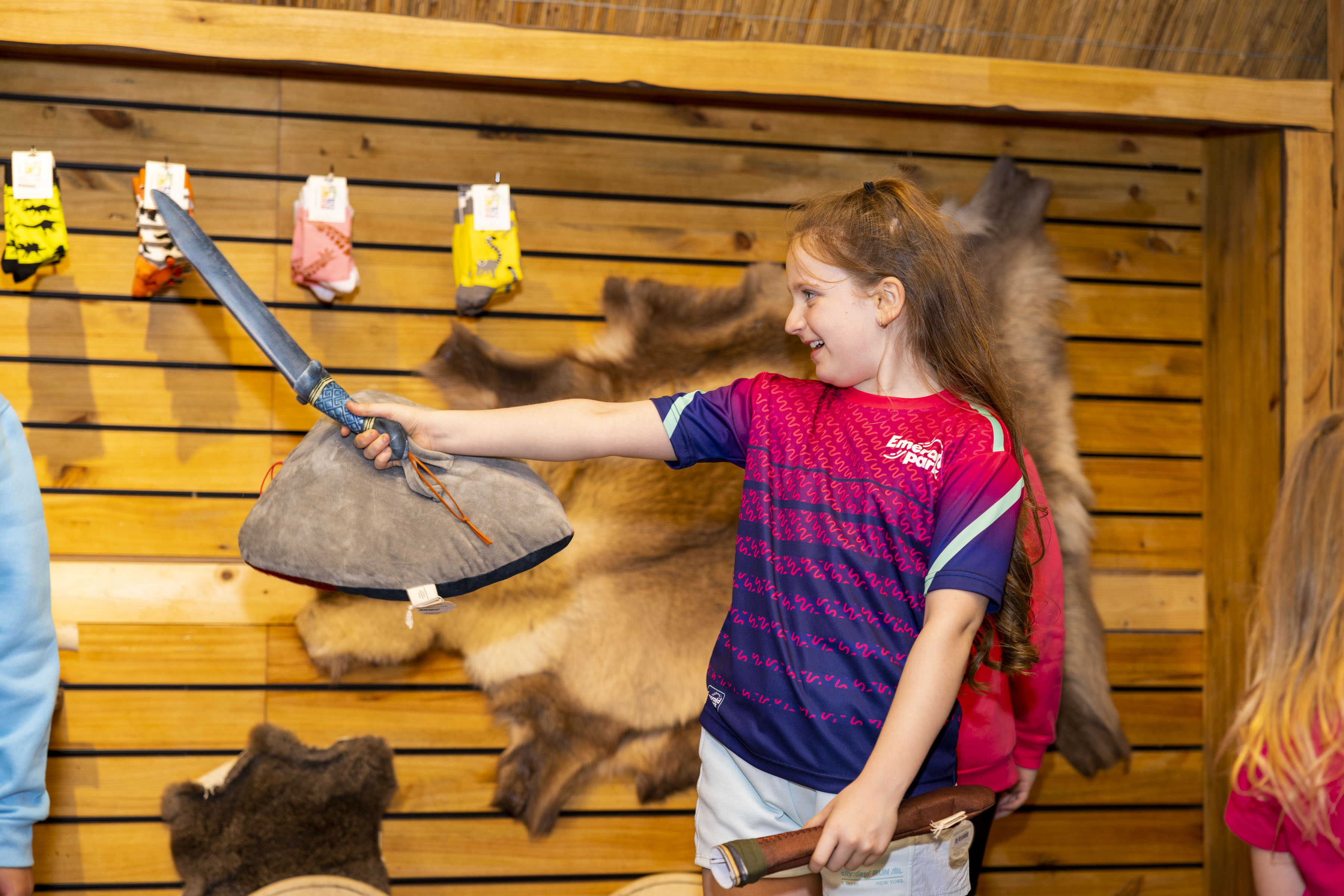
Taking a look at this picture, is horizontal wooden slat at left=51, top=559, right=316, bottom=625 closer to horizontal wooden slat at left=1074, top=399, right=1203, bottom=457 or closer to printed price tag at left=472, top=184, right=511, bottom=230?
printed price tag at left=472, top=184, right=511, bottom=230

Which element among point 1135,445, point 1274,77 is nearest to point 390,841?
point 1135,445

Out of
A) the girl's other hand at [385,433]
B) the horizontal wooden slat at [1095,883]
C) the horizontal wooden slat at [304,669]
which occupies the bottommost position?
the horizontal wooden slat at [1095,883]

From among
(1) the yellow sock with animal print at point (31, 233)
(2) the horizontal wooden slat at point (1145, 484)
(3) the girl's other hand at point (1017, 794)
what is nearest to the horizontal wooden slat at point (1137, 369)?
(2) the horizontal wooden slat at point (1145, 484)

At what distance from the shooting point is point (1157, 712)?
2.88 meters

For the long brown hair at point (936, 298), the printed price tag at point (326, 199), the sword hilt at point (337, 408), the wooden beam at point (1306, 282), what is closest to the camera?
the long brown hair at point (936, 298)

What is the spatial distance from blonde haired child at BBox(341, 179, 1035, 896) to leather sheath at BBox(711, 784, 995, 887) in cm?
4

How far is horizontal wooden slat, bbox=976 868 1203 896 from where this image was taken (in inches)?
110

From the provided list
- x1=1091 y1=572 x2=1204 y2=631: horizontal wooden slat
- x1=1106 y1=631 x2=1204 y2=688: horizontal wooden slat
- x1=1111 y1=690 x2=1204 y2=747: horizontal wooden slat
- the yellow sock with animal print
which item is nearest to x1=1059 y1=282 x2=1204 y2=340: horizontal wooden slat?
x1=1091 y1=572 x2=1204 y2=631: horizontal wooden slat

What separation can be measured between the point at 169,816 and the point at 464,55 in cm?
202

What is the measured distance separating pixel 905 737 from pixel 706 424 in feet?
1.96

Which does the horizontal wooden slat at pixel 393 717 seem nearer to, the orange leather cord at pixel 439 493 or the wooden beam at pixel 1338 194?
the orange leather cord at pixel 439 493

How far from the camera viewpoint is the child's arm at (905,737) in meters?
1.17

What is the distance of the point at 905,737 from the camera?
120 centimetres

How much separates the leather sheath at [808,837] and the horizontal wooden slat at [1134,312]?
6.18 feet
